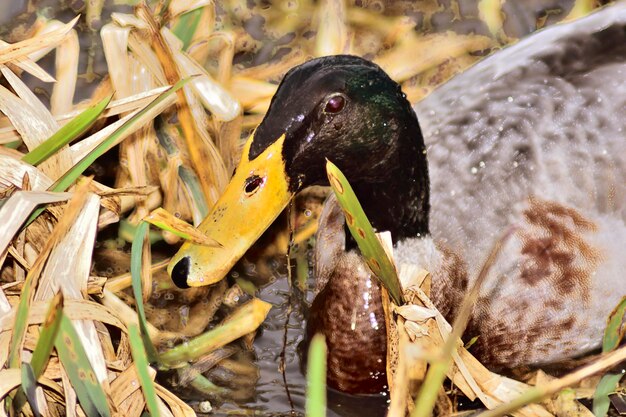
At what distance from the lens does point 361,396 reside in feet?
11.6

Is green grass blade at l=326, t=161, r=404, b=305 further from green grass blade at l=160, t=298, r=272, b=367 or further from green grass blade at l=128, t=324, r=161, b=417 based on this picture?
green grass blade at l=128, t=324, r=161, b=417

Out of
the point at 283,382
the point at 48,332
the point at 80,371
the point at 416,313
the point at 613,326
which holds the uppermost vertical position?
the point at 48,332

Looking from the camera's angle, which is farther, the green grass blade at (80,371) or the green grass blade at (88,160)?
the green grass blade at (88,160)

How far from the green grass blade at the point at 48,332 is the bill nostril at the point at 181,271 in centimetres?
46

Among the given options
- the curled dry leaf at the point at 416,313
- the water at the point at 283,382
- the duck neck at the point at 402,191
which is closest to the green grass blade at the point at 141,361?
the curled dry leaf at the point at 416,313

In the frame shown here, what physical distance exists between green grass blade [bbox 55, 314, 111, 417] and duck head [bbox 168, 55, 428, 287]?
40cm

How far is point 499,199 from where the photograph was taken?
3.67m

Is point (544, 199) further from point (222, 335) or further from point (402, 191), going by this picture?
point (222, 335)

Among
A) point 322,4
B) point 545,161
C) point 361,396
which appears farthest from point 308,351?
point 322,4

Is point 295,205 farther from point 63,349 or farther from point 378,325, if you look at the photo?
point 63,349

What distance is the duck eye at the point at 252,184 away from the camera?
10.4 ft

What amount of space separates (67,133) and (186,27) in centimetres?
102

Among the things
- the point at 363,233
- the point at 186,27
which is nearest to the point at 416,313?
the point at 363,233

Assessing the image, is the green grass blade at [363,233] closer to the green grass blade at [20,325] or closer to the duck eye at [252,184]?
the duck eye at [252,184]
